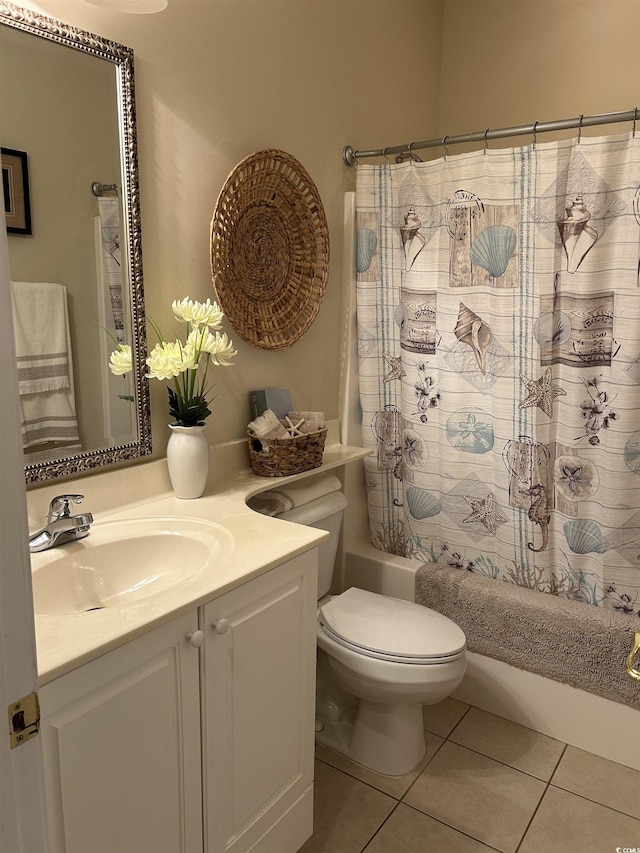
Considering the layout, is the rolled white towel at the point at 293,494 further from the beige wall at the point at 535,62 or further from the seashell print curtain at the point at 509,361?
the beige wall at the point at 535,62

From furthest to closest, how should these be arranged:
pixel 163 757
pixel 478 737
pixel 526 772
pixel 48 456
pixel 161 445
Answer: pixel 478 737, pixel 526 772, pixel 161 445, pixel 48 456, pixel 163 757

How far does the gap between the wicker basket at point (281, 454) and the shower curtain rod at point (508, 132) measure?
1.05m

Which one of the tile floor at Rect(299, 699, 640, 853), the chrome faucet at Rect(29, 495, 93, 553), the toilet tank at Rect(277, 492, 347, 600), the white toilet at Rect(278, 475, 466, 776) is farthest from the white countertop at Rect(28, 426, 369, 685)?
the tile floor at Rect(299, 699, 640, 853)

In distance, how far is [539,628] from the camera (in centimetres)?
213

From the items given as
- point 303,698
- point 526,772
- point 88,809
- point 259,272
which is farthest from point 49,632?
point 526,772

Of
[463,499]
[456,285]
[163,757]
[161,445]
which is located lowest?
[163,757]

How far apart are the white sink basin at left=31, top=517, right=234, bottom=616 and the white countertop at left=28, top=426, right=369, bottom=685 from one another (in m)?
0.02

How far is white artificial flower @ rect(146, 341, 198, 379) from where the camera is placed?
1629 mm

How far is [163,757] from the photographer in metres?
A: 1.20

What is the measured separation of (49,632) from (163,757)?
1.13 ft

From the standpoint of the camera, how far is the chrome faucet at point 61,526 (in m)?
1.38

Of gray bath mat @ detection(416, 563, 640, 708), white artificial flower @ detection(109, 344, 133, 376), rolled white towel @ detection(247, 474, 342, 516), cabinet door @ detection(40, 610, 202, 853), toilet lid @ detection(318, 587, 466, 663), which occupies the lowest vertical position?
gray bath mat @ detection(416, 563, 640, 708)

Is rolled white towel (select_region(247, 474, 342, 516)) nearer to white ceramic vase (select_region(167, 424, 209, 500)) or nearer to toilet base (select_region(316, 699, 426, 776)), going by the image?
white ceramic vase (select_region(167, 424, 209, 500))

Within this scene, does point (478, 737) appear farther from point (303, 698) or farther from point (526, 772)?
point (303, 698)
